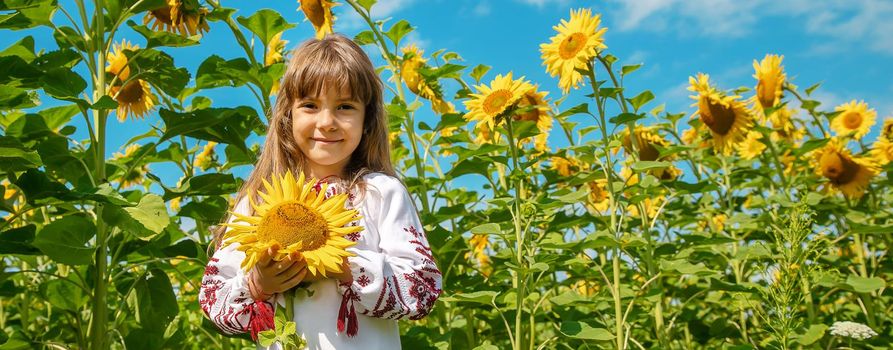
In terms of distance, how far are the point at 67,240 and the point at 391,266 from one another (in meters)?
1.00

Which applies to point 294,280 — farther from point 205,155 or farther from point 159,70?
point 205,155

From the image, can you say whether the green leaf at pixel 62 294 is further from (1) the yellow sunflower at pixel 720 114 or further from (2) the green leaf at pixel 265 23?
(1) the yellow sunflower at pixel 720 114

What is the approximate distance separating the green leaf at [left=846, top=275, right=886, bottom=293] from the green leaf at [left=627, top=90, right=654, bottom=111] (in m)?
0.98

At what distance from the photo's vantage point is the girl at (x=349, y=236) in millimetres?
1566

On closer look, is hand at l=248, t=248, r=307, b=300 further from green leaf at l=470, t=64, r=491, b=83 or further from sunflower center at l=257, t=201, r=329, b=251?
green leaf at l=470, t=64, r=491, b=83

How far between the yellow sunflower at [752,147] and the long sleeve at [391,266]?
275 centimetres

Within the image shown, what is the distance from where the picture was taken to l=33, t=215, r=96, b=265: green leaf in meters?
2.05

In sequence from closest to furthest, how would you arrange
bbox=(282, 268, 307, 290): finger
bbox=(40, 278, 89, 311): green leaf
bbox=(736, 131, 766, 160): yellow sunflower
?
bbox=(282, 268, 307, 290): finger → bbox=(40, 278, 89, 311): green leaf → bbox=(736, 131, 766, 160): yellow sunflower

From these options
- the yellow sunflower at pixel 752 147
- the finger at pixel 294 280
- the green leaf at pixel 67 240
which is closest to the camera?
the finger at pixel 294 280

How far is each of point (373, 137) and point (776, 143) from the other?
306 cm

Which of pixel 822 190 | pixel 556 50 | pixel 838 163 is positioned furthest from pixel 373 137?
pixel 822 190

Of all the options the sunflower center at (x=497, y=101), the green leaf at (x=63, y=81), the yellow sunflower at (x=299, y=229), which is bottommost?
the yellow sunflower at (x=299, y=229)

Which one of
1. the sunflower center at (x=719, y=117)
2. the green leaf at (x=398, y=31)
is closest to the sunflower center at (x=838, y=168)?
the sunflower center at (x=719, y=117)

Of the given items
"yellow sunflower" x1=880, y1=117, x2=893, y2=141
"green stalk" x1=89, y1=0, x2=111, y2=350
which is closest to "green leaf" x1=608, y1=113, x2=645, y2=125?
"green stalk" x1=89, y1=0, x2=111, y2=350
